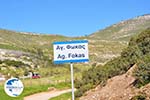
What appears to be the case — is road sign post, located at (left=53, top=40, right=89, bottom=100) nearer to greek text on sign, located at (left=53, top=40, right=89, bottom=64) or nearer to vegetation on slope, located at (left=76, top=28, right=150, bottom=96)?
greek text on sign, located at (left=53, top=40, right=89, bottom=64)

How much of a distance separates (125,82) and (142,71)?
3.00 metres

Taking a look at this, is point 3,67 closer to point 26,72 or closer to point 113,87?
point 26,72

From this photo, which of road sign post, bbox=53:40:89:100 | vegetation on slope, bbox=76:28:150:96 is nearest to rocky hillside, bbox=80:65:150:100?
vegetation on slope, bbox=76:28:150:96

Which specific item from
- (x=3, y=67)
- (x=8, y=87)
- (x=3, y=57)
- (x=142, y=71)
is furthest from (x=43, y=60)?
(x=8, y=87)

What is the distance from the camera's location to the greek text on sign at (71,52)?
12.5 meters

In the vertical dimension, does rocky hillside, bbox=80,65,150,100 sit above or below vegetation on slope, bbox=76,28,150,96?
below

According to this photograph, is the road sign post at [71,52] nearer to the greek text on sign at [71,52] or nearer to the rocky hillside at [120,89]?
the greek text on sign at [71,52]

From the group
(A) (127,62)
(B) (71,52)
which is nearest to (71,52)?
(B) (71,52)

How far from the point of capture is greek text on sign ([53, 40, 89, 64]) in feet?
41.0

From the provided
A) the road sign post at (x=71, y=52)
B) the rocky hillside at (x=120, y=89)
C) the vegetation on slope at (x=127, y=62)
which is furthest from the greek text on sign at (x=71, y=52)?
the vegetation on slope at (x=127, y=62)

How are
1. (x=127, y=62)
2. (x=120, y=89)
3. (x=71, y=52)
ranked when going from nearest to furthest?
(x=71, y=52)
(x=120, y=89)
(x=127, y=62)

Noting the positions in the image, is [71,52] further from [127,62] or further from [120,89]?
[127,62]

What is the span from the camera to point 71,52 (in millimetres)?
12508

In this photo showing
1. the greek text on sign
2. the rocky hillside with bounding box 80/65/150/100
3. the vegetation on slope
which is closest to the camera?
the greek text on sign
